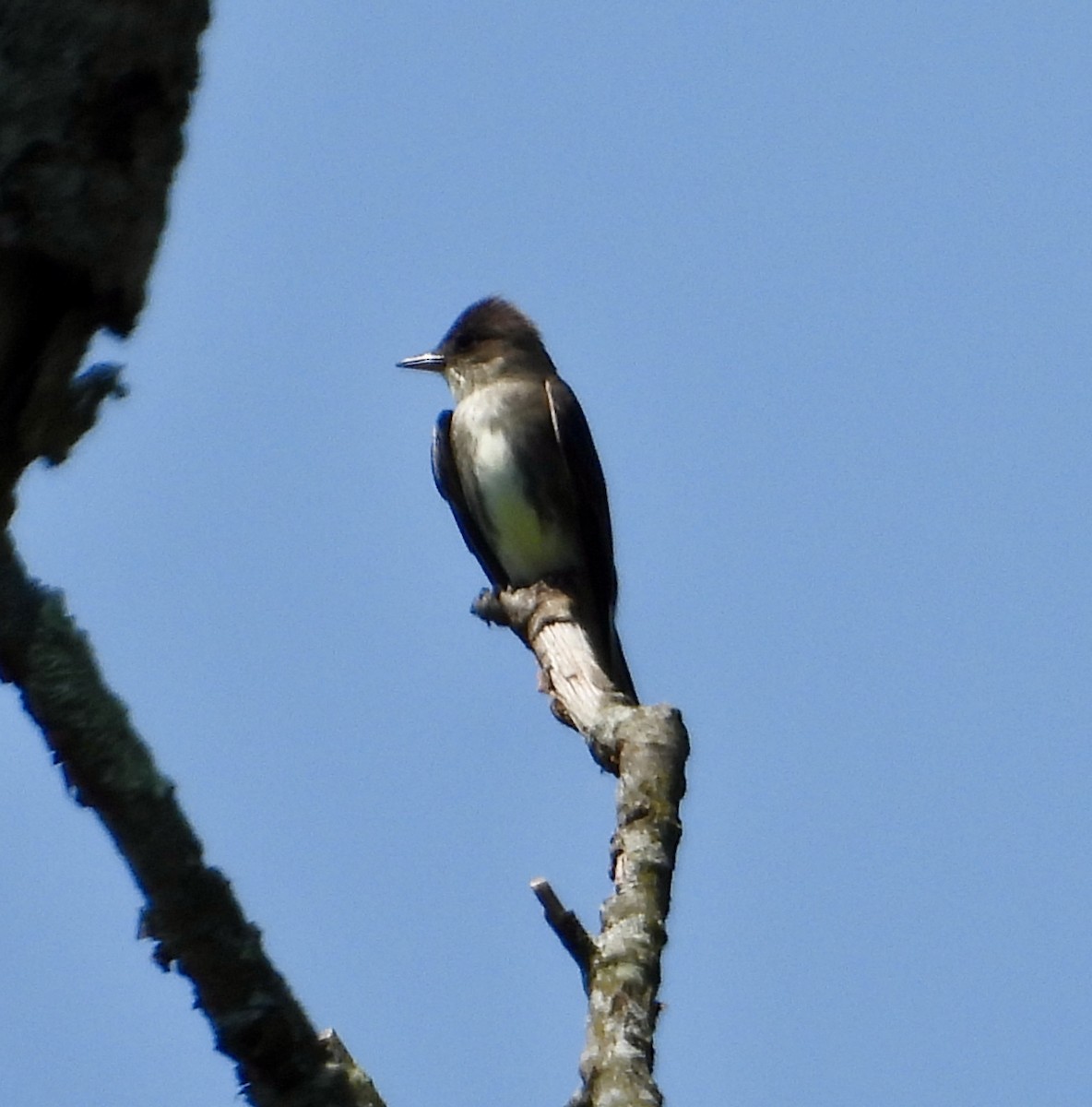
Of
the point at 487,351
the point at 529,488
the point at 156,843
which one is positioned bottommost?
the point at 156,843

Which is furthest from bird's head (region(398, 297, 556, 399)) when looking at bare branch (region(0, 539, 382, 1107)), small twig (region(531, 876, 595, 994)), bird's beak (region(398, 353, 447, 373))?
bare branch (region(0, 539, 382, 1107))

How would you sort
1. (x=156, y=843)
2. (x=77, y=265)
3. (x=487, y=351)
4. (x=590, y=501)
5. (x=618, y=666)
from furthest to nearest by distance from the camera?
(x=487, y=351) → (x=590, y=501) → (x=618, y=666) → (x=156, y=843) → (x=77, y=265)

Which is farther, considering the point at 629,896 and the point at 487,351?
the point at 487,351

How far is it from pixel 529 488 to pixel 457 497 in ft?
1.42

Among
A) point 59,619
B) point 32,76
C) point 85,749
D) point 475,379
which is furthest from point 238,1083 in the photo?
point 475,379

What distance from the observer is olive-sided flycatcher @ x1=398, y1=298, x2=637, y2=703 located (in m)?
8.46

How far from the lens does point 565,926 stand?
11.2 feet

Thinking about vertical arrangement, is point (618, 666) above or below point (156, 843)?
above

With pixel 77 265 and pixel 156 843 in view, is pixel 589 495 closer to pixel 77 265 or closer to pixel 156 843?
pixel 156 843

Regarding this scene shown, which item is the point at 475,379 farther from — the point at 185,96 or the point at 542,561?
the point at 185,96

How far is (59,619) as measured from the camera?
Answer: 7.25 ft

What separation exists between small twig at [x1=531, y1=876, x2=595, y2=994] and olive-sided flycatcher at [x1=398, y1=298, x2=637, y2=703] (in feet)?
15.3

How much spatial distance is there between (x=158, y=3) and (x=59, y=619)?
2.49 feet

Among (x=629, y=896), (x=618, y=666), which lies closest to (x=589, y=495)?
(x=618, y=666)
